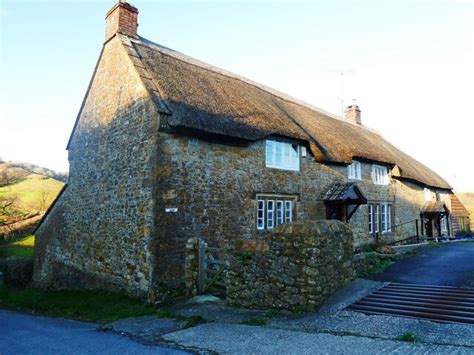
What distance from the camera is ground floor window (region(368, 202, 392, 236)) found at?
18578 mm

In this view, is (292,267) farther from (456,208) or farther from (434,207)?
(456,208)

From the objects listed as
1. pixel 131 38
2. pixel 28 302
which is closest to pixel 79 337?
pixel 28 302

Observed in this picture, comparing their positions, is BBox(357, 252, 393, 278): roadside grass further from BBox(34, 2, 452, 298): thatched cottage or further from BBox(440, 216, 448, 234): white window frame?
BBox(440, 216, 448, 234): white window frame

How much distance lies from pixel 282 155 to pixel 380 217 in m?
9.18

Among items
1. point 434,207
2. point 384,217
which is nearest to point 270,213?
point 384,217

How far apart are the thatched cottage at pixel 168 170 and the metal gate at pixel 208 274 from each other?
57 centimetres

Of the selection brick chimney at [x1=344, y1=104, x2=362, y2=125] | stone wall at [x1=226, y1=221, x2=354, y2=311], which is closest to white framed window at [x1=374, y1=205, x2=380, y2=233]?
brick chimney at [x1=344, y1=104, x2=362, y2=125]

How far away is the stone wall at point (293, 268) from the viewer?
7.21m

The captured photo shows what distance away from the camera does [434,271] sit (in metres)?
10.2

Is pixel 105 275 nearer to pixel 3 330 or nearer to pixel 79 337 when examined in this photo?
pixel 3 330

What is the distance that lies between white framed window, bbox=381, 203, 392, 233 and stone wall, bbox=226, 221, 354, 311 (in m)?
12.5

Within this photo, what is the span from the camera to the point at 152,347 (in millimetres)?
5973

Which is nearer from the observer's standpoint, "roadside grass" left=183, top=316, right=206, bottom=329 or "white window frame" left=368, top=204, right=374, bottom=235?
"roadside grass" left=183, top=316, right=206, bottom=329

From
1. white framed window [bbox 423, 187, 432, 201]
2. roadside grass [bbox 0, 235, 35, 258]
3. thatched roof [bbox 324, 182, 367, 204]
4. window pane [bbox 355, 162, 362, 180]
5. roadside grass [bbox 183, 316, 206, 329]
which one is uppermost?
window pane [bbox 355, 162, 362, 180]
